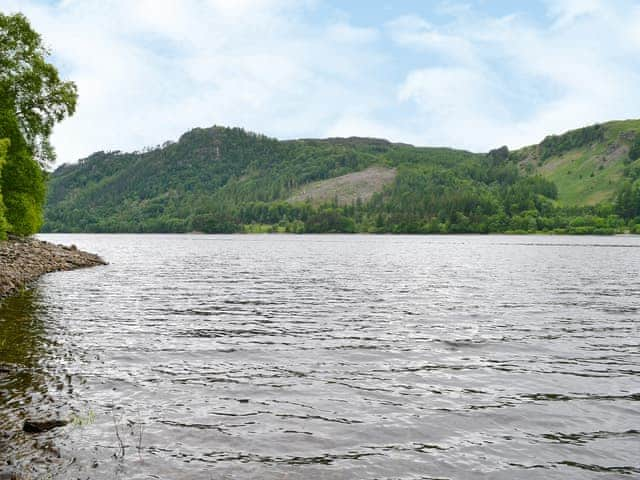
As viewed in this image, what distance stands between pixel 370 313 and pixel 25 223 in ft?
143

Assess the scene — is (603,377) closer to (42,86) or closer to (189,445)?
(189,445)

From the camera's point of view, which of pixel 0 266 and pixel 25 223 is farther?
pixel 25 223

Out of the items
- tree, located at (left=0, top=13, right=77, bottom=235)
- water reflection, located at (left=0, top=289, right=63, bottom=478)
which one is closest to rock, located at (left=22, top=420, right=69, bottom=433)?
water reflection, located at (left=0, top=289, right=63, bottom=478)

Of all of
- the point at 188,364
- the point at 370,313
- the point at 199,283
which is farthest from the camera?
the point at 199,283

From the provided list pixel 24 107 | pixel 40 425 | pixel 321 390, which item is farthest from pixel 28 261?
pixel 321 390

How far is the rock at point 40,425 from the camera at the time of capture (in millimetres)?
11594

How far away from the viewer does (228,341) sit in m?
22.2

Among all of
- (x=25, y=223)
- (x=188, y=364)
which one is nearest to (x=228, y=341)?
(x=188, y=364)

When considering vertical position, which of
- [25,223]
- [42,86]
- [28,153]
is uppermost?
[42,86]

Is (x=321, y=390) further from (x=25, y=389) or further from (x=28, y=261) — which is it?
(x=28, y=261)

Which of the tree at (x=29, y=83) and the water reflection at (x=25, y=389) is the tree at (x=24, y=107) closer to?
the tree at (x=29, y=83)

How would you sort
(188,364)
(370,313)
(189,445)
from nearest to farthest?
1. (189,445)
2. (188,364)
3. (370,313)

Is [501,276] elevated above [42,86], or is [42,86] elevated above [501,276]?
[42,86]

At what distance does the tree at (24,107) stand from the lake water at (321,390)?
26.9m
